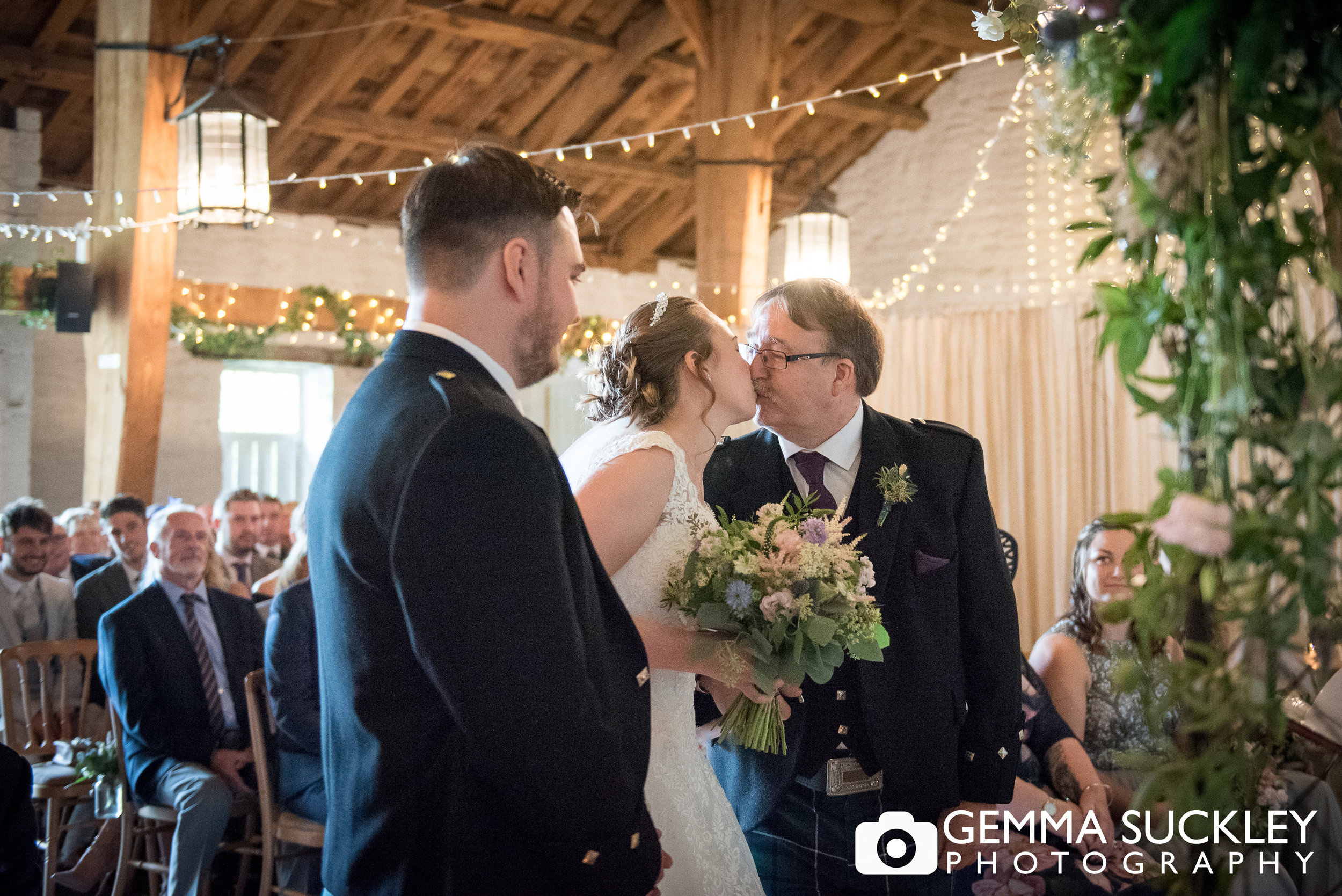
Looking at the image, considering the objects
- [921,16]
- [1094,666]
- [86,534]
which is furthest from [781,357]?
[921,16]

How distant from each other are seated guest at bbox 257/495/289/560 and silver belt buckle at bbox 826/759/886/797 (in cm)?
631

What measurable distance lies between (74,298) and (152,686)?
3559mm

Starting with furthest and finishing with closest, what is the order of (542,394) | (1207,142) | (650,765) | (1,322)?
1. (542,394)
2. (1,322)
3. (650,765)
4. (1207,142)

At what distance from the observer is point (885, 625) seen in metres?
2.27

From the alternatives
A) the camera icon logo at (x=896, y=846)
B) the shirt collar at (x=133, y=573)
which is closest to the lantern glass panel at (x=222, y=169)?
the shirt collar at (x=133, y=573)

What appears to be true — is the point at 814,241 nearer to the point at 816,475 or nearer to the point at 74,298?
the point at 74,298

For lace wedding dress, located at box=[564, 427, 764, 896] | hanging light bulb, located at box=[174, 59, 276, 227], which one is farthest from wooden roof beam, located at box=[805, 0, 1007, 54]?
lace wedding dress, located at box=[564, 427, 764, 896]

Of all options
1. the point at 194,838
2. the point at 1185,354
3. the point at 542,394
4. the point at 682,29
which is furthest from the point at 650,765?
the point at 542,394

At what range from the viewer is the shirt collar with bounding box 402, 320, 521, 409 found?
4.99 feet

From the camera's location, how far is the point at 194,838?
4086 millimetres

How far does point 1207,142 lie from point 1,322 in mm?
10972

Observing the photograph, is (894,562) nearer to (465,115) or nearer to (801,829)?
(801,829)

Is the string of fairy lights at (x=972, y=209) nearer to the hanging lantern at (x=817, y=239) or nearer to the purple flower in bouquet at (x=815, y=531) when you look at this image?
the hanging lantern at (x=817, y=239)

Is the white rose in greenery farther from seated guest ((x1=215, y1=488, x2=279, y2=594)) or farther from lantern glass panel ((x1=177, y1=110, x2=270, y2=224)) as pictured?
seated guest ((x1=215, y1=488, x2=279, y2=594))
